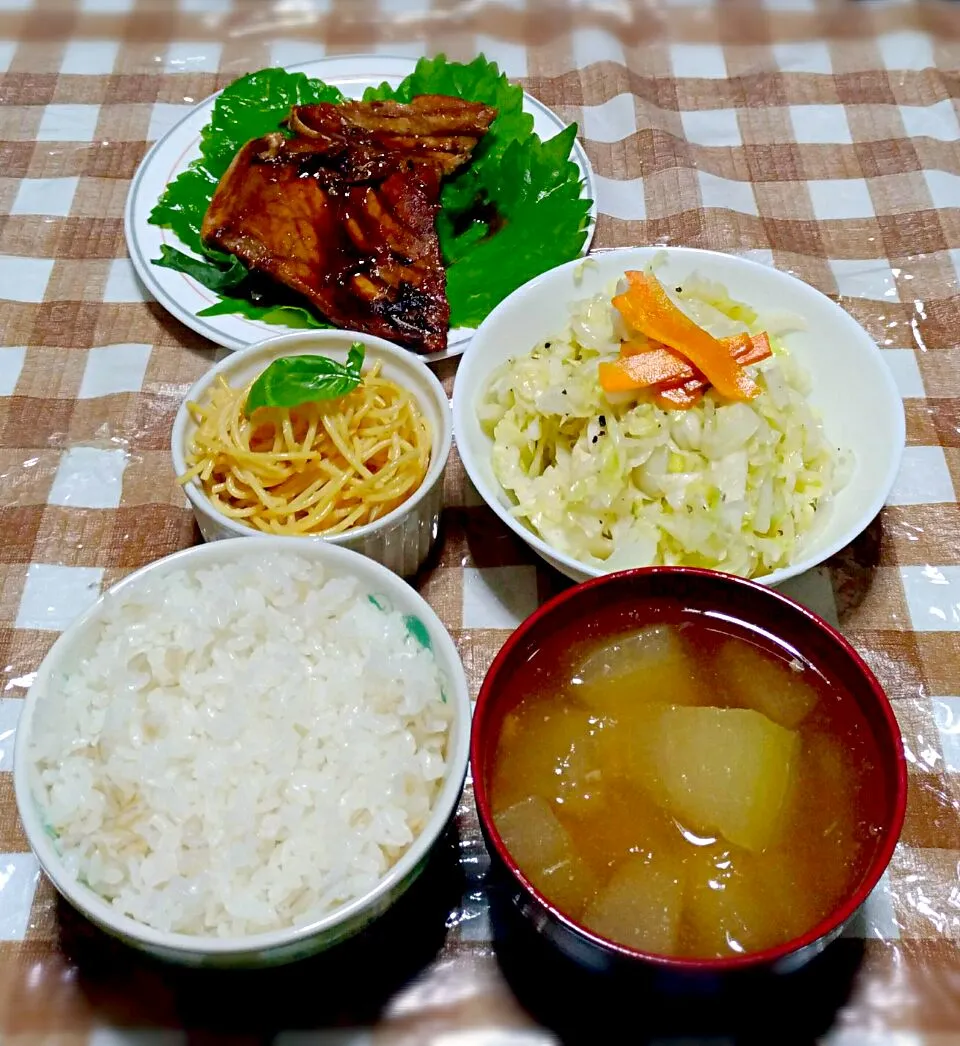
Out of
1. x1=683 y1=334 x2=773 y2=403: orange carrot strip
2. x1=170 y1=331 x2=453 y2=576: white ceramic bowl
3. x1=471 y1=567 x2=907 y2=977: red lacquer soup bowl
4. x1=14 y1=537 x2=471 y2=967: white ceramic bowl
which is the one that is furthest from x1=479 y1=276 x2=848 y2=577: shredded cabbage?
x1=14 y1=537 x2=471 y2=967: white ceramic bowl

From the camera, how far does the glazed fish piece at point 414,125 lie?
9.48ft

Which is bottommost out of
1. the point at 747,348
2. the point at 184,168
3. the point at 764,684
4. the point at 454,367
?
the point at 454,367

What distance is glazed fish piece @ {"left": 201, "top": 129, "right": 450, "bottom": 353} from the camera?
2.57 m

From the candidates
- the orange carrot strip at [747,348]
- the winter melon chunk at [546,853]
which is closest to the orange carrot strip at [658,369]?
the orange carrot strip at [747,348]

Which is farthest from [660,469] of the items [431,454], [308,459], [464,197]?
[464,197]

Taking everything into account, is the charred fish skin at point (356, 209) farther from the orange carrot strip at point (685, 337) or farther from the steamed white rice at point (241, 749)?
the steamed white rice at point (241, 749)

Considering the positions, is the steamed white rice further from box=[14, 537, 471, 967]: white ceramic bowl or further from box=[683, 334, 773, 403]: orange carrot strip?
box=[683, 334, 773, 403]: orange carrot strip

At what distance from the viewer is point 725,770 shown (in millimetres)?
1454

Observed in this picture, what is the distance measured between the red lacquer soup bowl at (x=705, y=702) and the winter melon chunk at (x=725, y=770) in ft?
0.32

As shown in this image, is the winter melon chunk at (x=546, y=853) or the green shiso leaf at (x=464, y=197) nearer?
the winter melon chunk at (x=546, y=853)

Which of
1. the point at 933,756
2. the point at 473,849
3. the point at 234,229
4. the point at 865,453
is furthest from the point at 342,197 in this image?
the point at 933,756

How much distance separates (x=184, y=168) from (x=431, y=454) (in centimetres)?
151

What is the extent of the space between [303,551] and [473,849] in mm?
666

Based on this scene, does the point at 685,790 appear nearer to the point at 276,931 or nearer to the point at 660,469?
the point at 276,931
